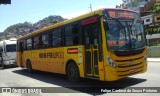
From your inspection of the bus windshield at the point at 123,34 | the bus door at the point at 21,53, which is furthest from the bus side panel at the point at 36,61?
the bus windshield at the point at 123,34

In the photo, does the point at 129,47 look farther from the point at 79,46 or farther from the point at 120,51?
the point at 79,46

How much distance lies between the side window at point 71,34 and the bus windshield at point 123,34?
208cm

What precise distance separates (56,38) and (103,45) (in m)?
4.51

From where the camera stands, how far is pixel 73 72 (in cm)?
1193

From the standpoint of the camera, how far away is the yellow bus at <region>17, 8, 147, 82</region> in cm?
962

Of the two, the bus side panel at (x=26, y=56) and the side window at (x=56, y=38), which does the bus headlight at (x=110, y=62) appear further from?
the bus side panel at (x=26, y=56)

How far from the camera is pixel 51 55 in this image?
1438cm

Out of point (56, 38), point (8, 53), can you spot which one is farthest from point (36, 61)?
point (8, 53)

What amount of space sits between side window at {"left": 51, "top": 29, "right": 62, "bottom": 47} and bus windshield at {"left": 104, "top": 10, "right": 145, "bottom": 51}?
3925 millimetres

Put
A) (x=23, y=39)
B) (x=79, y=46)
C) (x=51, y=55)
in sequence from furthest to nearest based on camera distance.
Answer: (x=23, y=39), (x=51, y=55), (x=79, y=46)

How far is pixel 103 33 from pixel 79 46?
71.4 inches

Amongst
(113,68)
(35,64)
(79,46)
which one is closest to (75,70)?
(79,46)

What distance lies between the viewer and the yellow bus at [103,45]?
962cm

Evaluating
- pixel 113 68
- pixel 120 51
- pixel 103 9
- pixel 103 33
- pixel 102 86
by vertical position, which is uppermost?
pixel 103 9
